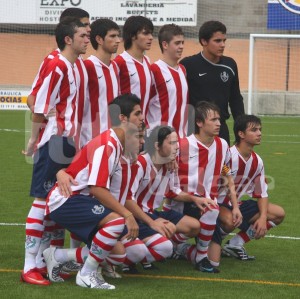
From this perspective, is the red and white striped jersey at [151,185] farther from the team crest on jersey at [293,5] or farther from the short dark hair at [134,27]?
the team crest on jersey at [293,5]

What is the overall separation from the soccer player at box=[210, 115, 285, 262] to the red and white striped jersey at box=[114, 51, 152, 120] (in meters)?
0.76

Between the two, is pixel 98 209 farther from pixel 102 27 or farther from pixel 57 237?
pixel 102 27

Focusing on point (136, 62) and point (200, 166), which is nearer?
point (200, 166)

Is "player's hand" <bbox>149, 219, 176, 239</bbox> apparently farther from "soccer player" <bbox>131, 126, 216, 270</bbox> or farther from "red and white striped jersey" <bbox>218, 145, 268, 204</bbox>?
"red and white striped jersey" <bbox>218, 145, 268, 204</bbox>

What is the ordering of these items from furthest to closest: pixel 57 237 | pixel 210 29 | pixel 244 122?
pixel 210 29 → pixel 244 122 → pixel 57 237

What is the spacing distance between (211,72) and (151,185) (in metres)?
1.31

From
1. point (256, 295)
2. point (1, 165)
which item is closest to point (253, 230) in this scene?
point (256, 295)

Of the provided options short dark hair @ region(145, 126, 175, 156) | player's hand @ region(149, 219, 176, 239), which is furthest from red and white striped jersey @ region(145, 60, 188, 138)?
player's hand @ region(149, 219, 176, 239)

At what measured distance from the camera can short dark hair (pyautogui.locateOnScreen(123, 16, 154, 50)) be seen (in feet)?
22.0

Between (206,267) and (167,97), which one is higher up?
(167,97)

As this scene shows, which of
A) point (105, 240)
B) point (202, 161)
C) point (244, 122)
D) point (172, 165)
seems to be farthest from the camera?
point (244, 122)

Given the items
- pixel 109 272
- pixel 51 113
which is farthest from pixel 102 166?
pixel 109 272

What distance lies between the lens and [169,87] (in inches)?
267

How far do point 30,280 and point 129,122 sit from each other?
1207 millimetres
